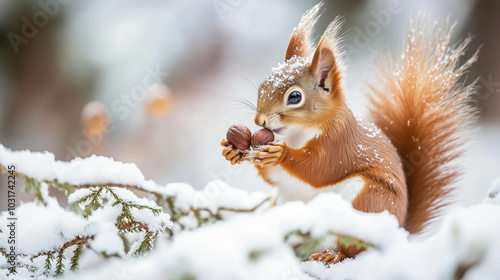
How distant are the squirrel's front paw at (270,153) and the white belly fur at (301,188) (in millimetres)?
33

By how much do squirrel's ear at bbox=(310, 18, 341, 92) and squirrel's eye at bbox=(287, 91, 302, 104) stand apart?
0.03 m

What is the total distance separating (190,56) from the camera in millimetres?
1374

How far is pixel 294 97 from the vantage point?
468mm

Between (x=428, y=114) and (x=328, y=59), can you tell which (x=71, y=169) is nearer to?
(x=328, y=59)

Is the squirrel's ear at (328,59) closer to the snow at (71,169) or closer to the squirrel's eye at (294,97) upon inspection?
the squirrel's eye at (294,97)

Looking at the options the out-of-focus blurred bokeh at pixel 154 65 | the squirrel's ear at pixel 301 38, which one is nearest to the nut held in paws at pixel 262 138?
the squirrel's ear at pixel 301 38

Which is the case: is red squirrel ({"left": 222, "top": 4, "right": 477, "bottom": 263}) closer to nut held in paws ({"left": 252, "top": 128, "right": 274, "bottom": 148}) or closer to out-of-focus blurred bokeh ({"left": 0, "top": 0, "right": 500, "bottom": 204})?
nut held in paws ({"left": 252, "top": 128, "right": 274, "bottom": 148})

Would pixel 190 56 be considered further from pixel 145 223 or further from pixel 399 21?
pixel 145 223

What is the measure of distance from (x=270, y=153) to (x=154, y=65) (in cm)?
89

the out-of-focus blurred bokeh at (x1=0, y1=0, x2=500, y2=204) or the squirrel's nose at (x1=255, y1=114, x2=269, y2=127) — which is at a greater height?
the out-of-focus blurred bokeh at (x1=0, y1=0, x2=500, y2=204)

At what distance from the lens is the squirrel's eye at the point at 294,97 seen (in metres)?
0.47

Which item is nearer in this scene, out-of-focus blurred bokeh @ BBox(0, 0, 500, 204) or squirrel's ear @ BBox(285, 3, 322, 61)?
squirrel's ear @ BBox(285, 3, 322, 61)

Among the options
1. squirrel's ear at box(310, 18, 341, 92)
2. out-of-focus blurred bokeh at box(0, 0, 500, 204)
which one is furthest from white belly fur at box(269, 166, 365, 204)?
out-of-focus blurred bokeh at box(0, 0, 500, 204)

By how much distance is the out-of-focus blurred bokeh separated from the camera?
1093mm
